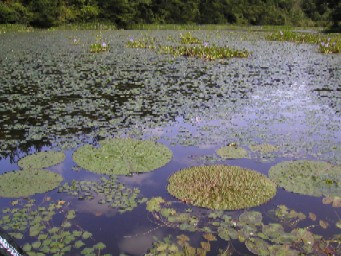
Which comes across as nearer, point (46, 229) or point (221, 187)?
point (46, 229)

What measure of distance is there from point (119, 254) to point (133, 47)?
11.5 meters

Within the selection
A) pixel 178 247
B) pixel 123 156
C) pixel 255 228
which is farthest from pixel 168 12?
pixel 178 247

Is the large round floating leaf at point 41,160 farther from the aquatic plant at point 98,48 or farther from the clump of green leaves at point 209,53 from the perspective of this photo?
the aquatic plant at point 98,48

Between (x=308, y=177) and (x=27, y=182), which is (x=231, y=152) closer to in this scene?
(x=308, y=177)

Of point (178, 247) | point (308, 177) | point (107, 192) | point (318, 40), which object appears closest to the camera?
point (178, 247)

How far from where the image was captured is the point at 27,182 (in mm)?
3094

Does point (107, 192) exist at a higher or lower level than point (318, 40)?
lower

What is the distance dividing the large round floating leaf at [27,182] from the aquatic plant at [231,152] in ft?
5.04

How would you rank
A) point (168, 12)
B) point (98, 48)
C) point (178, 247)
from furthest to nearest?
point (168, 12) < point (98, 48) < point (178, 247)

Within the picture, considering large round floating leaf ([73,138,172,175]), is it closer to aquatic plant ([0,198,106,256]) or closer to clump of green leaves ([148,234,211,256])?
aquatic plant ([0,198,106,256])

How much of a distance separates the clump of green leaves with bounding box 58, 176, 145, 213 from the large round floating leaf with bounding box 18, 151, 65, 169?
48cm

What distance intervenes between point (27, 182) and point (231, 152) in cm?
190

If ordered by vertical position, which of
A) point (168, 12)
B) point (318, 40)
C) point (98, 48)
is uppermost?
point (168, 12)

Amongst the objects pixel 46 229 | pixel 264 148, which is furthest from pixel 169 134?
pixel 46 229
